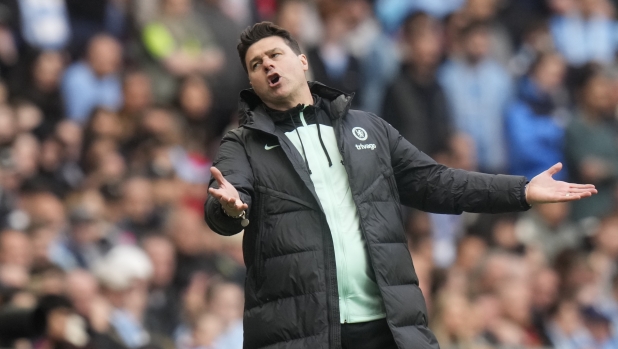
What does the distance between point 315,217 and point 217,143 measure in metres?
6.14

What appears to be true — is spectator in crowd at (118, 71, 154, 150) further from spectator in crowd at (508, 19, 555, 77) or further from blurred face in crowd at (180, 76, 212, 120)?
spectator in crowd at (508, 19, 555, 77)

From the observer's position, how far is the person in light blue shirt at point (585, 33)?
13195 mm

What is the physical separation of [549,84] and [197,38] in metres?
3.73

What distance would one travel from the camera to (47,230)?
27.4 ft

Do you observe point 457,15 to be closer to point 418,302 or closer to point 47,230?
point 47,230

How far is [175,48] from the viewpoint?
35.8 feet

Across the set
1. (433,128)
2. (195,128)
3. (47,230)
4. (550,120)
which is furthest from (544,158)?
(47,230)

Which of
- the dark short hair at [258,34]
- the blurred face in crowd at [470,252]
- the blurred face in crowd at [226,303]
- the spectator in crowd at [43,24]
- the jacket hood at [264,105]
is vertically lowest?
the blurred face in crowd at [226,303]

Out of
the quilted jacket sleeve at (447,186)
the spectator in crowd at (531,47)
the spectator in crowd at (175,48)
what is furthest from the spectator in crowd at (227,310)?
the spectator in crowd at (531,47)

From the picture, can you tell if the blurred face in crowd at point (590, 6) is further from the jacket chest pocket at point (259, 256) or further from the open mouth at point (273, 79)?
the jacket chest pocket at point (259, 256)

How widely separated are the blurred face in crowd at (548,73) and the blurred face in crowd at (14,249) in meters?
6.18

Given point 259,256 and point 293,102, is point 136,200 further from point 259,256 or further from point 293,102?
point 259,256

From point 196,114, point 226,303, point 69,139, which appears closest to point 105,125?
point 69,139

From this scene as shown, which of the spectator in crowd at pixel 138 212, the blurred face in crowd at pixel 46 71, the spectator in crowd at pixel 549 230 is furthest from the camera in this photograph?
the spectator in crowd at pixel 549 230
